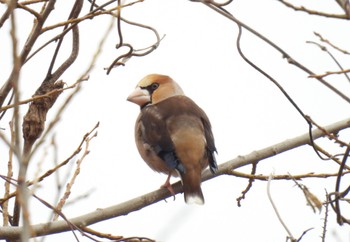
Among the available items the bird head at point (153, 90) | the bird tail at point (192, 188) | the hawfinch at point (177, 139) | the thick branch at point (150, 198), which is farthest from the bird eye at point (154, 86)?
the thick branch at point (150, 198)

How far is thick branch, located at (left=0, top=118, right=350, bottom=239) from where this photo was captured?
3299 millimetres

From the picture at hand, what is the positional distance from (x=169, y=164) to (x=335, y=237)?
235cm

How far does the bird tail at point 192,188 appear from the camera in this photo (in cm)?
443

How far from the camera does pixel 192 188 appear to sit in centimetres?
448

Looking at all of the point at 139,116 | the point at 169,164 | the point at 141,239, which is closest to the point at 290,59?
the point at 141,239

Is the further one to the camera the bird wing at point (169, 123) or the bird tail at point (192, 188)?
the bird wing at point (169, 123)

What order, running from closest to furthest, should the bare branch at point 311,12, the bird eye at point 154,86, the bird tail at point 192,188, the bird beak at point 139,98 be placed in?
the bare branch at point 311,12 < the bird tail at point 192,188 < the bird beak at point 139,98 < the bird eye at point 154,86

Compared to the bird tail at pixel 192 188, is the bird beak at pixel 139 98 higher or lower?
higher

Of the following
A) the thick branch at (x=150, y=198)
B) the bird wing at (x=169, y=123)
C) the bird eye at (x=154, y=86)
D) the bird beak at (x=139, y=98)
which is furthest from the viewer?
the bird eye at (x=154, y=86)

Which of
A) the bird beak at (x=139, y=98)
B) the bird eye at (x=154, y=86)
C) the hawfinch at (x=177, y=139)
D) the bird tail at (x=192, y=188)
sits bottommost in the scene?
the bird tail at (x=192, y=188)

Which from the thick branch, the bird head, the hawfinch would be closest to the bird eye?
the bird head

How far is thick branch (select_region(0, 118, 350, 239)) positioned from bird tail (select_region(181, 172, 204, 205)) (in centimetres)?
21

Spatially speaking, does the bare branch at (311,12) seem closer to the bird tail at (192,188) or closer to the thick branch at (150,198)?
the thick branch at (150,198)

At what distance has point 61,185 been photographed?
2.00 meters
